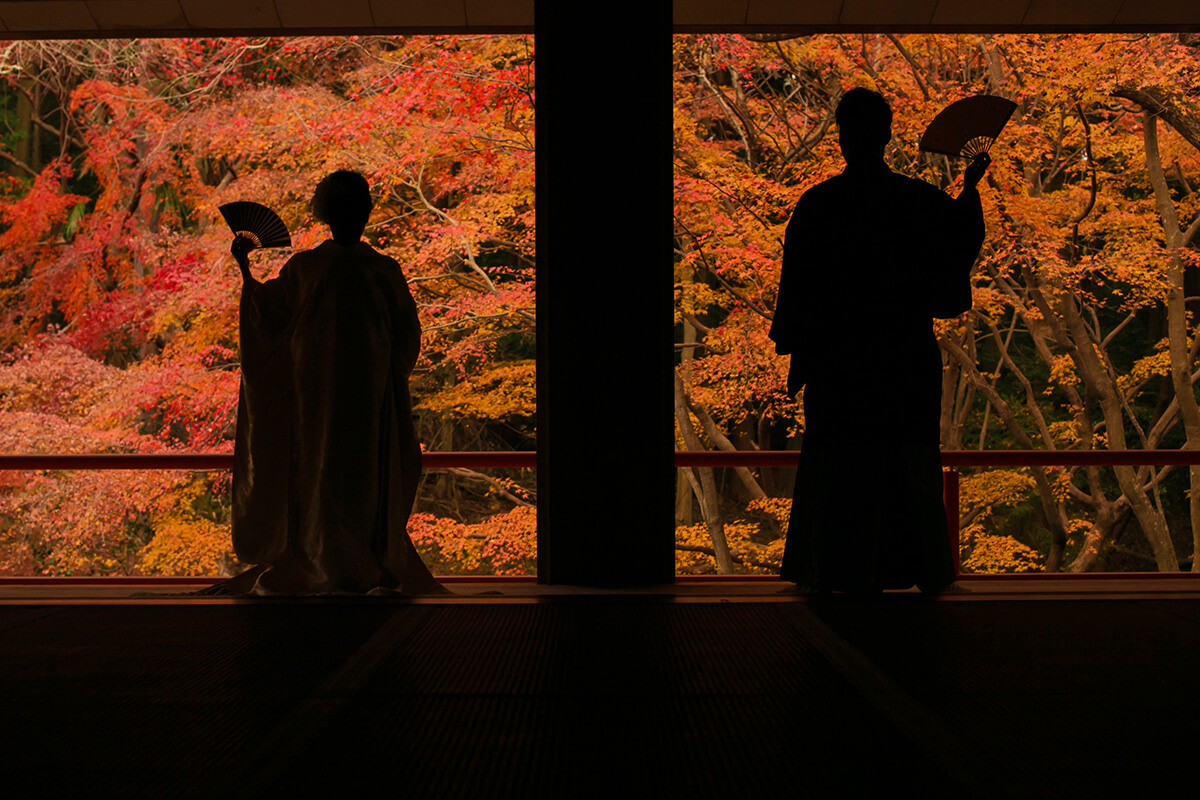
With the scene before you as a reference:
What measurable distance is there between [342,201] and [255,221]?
0.27 metres

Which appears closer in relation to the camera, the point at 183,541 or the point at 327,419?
the point at 327,419

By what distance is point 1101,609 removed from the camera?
2430 mm

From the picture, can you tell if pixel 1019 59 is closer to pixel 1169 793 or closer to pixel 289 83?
pixel 289 83

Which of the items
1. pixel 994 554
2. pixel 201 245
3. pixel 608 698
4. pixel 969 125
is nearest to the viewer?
pixel 608 698

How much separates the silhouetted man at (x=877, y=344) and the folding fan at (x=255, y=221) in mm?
1474

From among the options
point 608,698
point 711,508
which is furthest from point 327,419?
point 711,508

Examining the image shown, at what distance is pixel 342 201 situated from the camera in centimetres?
284

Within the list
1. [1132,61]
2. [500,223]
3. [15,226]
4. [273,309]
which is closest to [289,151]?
[500,223]

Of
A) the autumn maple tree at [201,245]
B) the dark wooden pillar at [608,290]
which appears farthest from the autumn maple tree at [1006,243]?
the dark wooden pillar at [608,290]

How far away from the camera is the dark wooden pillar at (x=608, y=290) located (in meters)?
2.91

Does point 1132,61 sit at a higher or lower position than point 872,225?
higher

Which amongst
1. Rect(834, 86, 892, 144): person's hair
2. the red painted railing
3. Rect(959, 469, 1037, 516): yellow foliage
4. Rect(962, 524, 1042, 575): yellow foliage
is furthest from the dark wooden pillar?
Rect(962, 524, 1042, 575): yellow foliage

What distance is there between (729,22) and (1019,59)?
4.03 m

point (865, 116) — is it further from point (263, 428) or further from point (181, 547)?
point (181, 547)
